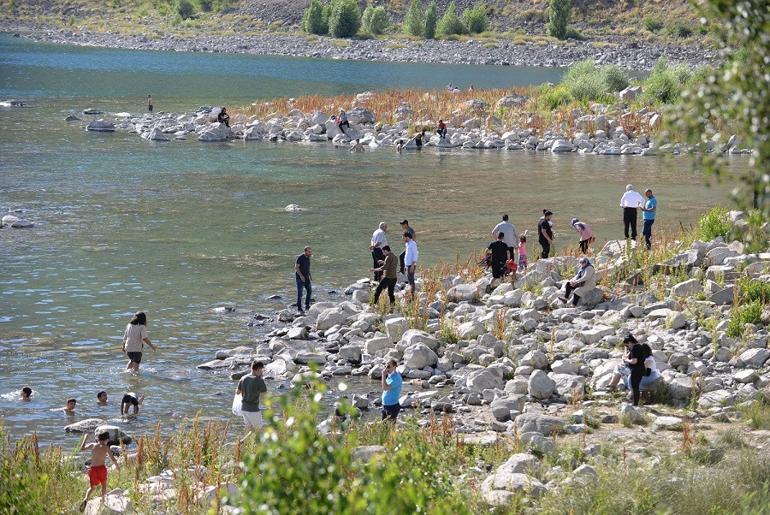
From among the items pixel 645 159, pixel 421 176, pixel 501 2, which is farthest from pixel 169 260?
pixel 501 2

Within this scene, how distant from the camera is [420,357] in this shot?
23141 millimetres

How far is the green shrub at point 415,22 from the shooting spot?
16838cm

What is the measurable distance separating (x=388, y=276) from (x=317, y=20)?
15201 cm

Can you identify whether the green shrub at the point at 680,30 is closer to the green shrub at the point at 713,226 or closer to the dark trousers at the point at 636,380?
the green shrub at the point at 713,226

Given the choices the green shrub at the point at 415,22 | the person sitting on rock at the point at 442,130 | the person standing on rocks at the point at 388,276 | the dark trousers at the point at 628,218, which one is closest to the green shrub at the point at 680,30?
the green shrub at the point at 415,22

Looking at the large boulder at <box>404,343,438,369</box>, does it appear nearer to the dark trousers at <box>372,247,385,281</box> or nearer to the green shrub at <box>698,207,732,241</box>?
the dark trousers at <box>372,247,385,281</box>

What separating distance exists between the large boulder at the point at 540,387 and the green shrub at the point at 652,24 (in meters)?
148

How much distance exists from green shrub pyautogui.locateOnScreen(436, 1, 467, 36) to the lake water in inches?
3828

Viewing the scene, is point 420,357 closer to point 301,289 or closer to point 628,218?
point 301,289

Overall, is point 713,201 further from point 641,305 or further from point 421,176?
point 641,305

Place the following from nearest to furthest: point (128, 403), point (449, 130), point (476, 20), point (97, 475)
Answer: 1. point (97, 475)
2. point (128, 403)
3. point (449, 130)
4. point (476, 20)

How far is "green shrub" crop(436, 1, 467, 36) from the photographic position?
167m

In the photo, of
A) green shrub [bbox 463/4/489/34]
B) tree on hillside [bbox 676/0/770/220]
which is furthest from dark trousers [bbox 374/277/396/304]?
green shrub [bbox 463/4/489/34]

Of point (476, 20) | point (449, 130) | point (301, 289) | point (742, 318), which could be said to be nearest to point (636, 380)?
point (742, 318)
